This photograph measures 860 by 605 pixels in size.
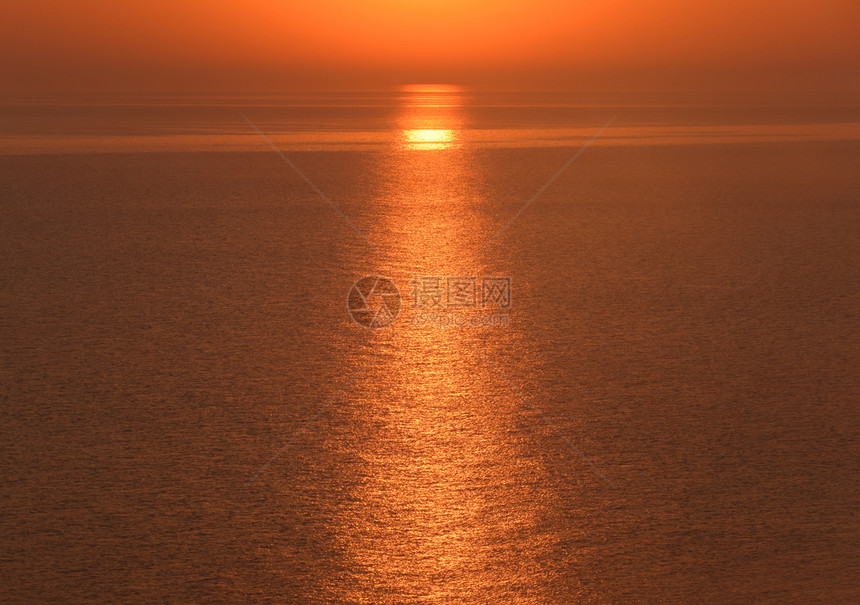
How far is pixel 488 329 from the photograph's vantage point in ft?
15.7

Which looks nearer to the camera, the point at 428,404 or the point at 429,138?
the point at 428,404

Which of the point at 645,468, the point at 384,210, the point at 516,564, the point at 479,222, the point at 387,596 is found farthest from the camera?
the point at 384,210

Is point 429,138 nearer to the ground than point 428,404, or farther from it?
farther from it

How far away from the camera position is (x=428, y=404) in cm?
367

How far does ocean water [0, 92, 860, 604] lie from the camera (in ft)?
8.22

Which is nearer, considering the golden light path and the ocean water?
the ocean water

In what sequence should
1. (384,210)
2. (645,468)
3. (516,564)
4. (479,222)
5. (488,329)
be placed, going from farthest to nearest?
(384,210)
(479,222)
(488,329)
(645,468)
(516,564)

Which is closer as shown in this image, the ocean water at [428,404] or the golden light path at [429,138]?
the ocean water at [428,404]

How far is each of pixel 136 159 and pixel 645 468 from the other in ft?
38.8

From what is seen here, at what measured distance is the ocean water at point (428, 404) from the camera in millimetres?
2506


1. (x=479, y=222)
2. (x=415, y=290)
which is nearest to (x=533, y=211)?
(x=479, y=222)

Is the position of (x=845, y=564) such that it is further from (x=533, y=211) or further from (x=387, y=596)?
(x=533, y=211)

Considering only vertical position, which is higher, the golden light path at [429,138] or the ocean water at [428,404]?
→ the golden light path at [429,138]

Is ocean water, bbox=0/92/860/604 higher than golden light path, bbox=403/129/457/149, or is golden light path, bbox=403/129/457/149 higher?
golden light path, bbox=403/129/457/149
